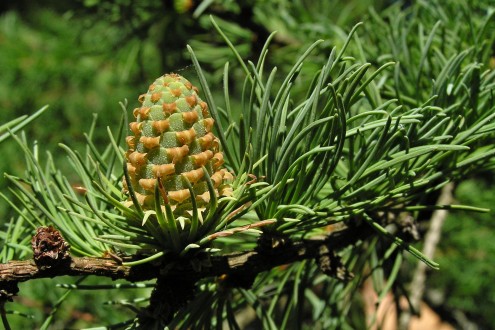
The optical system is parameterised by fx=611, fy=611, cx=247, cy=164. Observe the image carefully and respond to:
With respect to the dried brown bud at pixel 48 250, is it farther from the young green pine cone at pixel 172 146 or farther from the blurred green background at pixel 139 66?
the blurred green background at pixel 139 66

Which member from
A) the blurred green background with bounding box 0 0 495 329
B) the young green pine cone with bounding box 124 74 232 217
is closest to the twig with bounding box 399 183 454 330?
the blurred green background with bounding box 0 0 495 329

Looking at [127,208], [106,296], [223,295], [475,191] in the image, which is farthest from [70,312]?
[475,191]

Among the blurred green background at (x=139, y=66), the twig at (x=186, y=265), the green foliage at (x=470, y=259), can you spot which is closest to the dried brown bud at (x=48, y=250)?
the twig at (x=186, y=265)

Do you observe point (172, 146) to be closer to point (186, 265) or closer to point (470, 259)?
point (186, 265)

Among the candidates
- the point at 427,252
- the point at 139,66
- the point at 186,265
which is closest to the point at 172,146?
the point at 186,265

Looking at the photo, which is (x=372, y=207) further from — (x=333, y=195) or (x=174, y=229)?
(x=174, y=229)

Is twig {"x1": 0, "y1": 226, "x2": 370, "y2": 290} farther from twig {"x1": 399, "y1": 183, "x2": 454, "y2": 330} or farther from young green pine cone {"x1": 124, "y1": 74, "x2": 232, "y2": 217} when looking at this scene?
twig {"x1": 399, "y1": 183, "x2": 454, "y2": 330}
